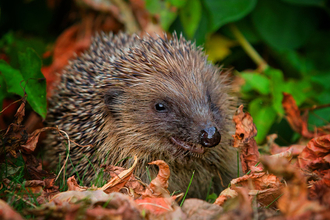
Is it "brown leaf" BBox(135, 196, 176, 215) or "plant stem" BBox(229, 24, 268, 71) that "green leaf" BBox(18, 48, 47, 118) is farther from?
"plant stem" BBox(229, 24, 268, 71)

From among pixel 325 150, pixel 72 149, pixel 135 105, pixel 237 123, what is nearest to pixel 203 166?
pixel 237 123

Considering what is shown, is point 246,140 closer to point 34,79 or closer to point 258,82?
point 258,82

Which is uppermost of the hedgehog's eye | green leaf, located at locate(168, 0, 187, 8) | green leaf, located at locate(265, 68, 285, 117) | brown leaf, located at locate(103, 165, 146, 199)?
green leaf, located at locate(168, 0, 187, 8)

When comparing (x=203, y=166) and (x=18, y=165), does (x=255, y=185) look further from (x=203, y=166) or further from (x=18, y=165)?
(x=18, y=165)

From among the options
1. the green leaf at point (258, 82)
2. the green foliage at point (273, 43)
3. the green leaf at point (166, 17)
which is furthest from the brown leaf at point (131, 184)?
the green leaf at point (166, 17)

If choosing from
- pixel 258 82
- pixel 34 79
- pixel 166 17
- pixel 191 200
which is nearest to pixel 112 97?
pixel 34 79

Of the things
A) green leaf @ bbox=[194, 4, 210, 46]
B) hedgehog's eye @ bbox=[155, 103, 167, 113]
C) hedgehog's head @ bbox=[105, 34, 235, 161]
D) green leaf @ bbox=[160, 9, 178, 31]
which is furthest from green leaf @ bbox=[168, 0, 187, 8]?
hedgehog's eye @ bbox=[155, 103, 167, 113]

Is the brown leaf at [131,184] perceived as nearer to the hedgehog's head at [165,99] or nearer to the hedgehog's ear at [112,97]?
the hedgehog's head at [165,99]
